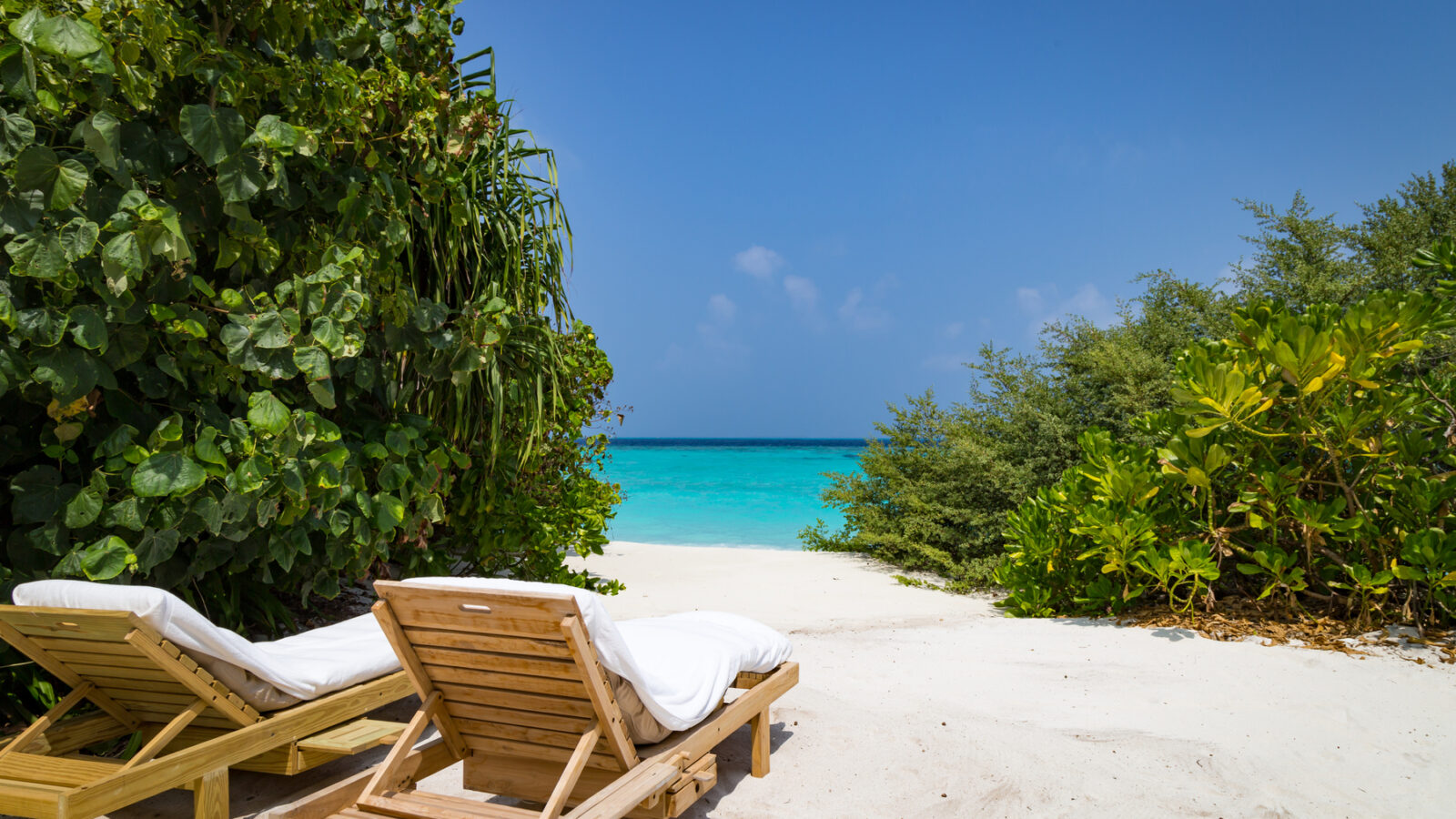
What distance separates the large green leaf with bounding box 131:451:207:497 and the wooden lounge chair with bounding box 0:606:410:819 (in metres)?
0.47

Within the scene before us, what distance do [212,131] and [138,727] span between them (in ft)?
6.16

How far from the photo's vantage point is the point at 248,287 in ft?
9.06

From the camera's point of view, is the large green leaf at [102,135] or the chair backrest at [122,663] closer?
the chair backrest at [122,663]

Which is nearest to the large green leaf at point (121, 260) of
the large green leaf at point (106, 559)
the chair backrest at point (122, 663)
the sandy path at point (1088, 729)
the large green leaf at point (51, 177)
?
the large green leaf at point (51, 177)

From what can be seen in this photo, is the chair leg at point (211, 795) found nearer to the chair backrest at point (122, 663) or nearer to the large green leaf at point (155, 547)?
the chair backrest at point (122, 663)

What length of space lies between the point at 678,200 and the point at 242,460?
115 feet

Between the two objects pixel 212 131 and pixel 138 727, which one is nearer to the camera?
pixel 138 727

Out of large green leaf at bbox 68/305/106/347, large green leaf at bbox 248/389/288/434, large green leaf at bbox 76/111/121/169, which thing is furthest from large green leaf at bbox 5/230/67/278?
large green leaf at bbox 248/389/288/434

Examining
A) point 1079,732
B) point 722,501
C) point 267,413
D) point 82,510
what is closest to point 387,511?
point 267,413

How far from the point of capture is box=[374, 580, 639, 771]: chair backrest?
1.82m

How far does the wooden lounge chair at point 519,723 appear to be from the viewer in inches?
70.6

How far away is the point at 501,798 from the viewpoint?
2525 mm

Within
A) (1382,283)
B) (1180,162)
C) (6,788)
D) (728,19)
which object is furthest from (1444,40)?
(6,788)

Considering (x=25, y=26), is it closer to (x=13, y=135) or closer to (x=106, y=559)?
(x=13, y=135)
